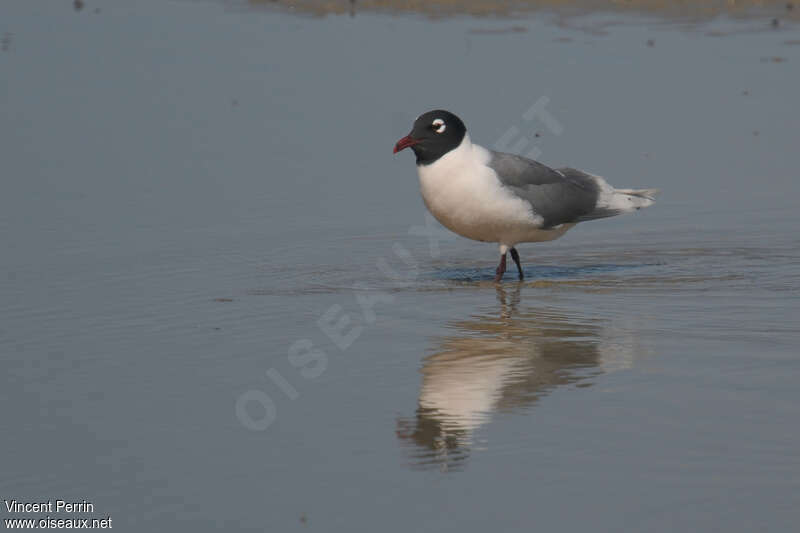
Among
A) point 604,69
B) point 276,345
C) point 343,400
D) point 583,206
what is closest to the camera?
point 343,400

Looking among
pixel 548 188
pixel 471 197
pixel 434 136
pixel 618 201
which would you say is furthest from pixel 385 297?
pixel 618 201

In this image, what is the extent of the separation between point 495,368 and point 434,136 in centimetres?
272

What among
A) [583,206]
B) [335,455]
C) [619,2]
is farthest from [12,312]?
[619,2]

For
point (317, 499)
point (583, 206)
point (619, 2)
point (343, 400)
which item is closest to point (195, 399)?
point (343, 400)

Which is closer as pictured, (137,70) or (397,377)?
(397,377)

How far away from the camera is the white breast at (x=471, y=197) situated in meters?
9.52

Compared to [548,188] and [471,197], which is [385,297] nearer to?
[471,197]

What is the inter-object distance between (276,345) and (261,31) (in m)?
12.0

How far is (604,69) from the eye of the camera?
15906 mm

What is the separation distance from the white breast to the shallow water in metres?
0.36

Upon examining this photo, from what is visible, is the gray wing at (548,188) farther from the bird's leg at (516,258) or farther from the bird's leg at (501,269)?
the bird's leg at (501,269)

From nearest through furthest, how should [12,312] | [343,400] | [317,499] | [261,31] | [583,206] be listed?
[317,499] → [343,400] → [12,312] → [583,206] → [261,31]

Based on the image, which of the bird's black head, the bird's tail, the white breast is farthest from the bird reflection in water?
the bird's tail

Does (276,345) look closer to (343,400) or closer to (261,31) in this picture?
(343,400)
